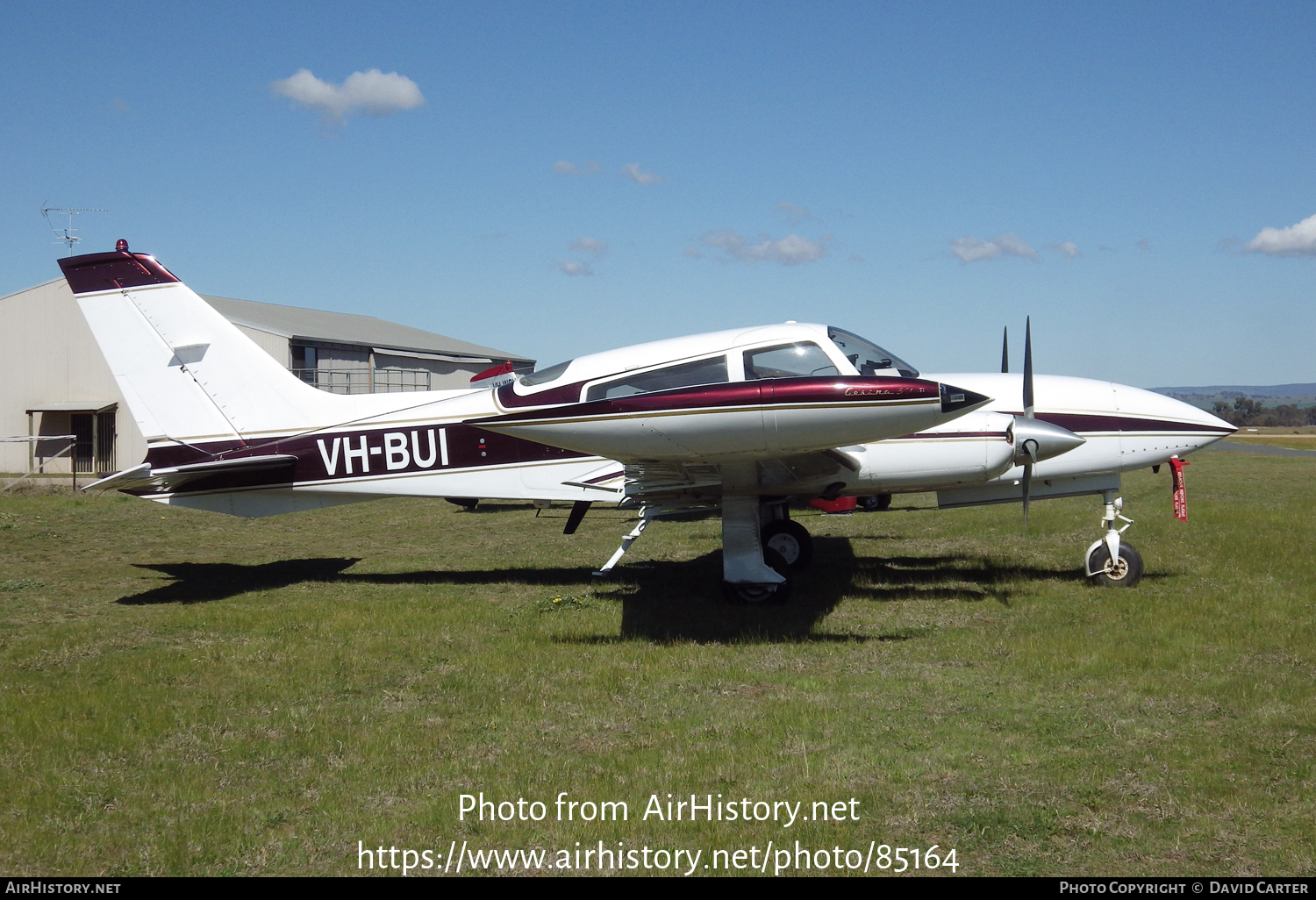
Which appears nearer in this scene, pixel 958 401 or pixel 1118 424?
pixel 958 401

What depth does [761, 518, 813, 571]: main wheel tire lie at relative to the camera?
36.9 feet

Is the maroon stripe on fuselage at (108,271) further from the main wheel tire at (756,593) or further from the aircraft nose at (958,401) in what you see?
the aircraft nose at (958,401)

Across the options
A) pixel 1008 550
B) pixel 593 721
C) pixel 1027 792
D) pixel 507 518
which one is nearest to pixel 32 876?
pixel 593 721

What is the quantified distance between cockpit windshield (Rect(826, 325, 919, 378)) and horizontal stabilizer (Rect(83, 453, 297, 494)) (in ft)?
21.4

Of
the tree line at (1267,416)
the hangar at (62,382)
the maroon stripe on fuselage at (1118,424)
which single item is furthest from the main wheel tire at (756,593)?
the tree line at (1267,416)

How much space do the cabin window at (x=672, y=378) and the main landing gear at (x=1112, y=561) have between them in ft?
14.7

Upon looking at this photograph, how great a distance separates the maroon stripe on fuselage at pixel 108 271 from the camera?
11.0m

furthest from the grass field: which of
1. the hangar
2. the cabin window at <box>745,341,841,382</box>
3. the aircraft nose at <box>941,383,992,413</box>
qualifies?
the hangar

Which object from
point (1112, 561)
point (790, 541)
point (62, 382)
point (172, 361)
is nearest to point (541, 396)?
point (790, 541)

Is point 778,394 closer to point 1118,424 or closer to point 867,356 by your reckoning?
point 867,356

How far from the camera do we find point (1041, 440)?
363 inches

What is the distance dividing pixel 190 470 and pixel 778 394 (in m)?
7.22

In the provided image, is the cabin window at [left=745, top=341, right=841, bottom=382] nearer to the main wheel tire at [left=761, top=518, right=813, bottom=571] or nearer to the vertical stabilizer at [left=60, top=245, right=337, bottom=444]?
the main wheel tire at [left=761, top=518, right=813, bottom=571]

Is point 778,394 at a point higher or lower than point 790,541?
higher
